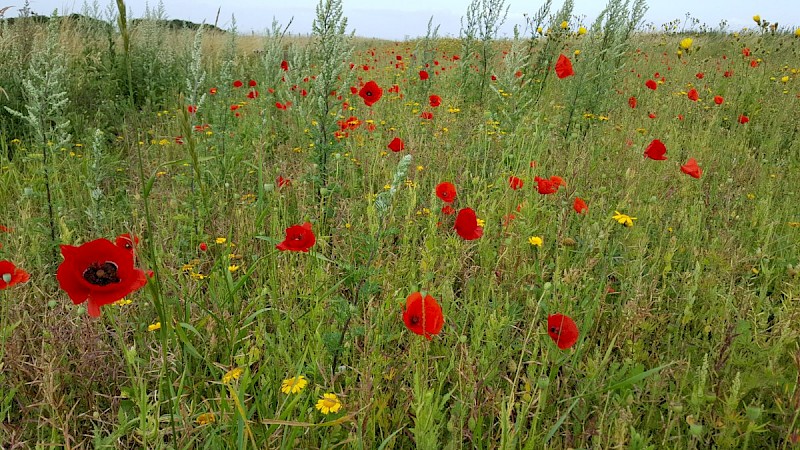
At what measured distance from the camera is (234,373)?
1398mm

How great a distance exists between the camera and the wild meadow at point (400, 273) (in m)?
1.37

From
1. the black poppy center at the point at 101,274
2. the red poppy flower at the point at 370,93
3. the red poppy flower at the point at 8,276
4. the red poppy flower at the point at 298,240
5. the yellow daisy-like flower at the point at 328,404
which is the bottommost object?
the yellow daisy-like flower at the point at 328,404

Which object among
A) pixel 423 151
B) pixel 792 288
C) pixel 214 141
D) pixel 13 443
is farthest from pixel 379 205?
pixel 214 141

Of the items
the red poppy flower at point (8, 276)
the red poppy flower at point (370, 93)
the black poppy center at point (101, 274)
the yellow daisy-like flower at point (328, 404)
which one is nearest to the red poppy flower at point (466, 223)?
the yellow daisy-like flower at point (328, 404)

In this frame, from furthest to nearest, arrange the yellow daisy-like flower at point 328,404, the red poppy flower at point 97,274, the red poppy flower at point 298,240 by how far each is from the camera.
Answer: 1. the red poppy flower at point 298,240
2. the yellow daisy-like flower at point 328,404
3. the red poppy flower at point 97,274

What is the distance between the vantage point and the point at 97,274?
1.09 metres

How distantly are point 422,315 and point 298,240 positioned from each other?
51cm

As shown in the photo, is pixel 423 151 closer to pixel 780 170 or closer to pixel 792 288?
pixel 792 288

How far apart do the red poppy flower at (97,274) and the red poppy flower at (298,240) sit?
515 mm

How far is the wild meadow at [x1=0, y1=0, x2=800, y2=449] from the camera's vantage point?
137 centimetres

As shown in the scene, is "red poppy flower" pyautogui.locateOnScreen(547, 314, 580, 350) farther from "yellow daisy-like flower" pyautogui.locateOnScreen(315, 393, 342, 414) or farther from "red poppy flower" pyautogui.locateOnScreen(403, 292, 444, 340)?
"yellow daisy-like flower" pyautogui.locateOnScreen(315, 393, 342, 414)

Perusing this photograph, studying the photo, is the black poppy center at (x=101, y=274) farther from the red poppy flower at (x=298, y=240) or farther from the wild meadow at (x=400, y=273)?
the red poppy flower at (x=298, y=240)

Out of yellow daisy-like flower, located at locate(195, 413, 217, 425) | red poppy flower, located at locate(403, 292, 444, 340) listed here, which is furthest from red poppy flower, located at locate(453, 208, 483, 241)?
yellow daisy-like flower, located at locate(195, 413, 217, 425)

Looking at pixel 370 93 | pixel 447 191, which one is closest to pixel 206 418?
pixel 447 191
